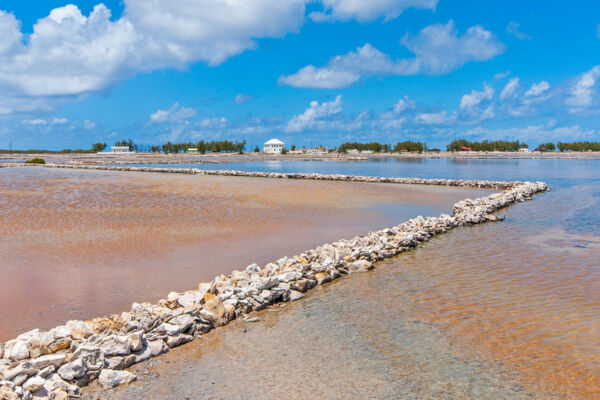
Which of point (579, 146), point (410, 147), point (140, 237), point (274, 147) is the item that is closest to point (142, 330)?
point (140, 237)

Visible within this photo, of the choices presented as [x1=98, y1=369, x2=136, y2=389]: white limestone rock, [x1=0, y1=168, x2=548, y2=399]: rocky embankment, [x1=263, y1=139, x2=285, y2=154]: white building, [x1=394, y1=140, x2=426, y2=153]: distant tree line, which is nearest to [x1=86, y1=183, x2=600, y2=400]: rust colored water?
[x1=98, y1=369, x2=136, y2=389]: white limestone rock

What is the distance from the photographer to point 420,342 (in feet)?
19.0

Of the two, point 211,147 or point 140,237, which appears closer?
point 140,237

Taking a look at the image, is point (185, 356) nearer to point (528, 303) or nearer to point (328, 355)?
point (328, 355)

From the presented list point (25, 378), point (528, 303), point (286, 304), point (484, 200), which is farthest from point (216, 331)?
point (484, 200)

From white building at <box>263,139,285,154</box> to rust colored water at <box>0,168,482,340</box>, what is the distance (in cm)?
13064

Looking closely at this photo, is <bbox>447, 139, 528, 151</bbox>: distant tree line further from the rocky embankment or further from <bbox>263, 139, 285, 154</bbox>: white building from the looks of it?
the rocky embankment

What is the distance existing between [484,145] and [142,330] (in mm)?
186622

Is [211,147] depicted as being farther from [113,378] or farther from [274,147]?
[113,378]

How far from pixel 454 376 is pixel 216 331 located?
Result: 3.16m

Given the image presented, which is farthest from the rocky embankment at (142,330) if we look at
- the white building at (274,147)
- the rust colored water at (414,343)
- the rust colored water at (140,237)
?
the white building at (274,147)

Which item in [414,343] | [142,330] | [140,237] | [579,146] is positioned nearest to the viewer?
[142,330]

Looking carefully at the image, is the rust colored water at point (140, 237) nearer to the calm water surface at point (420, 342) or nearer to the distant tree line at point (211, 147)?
the calm water surface at point (420, 342)

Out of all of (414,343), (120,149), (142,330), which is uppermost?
(120,149)
